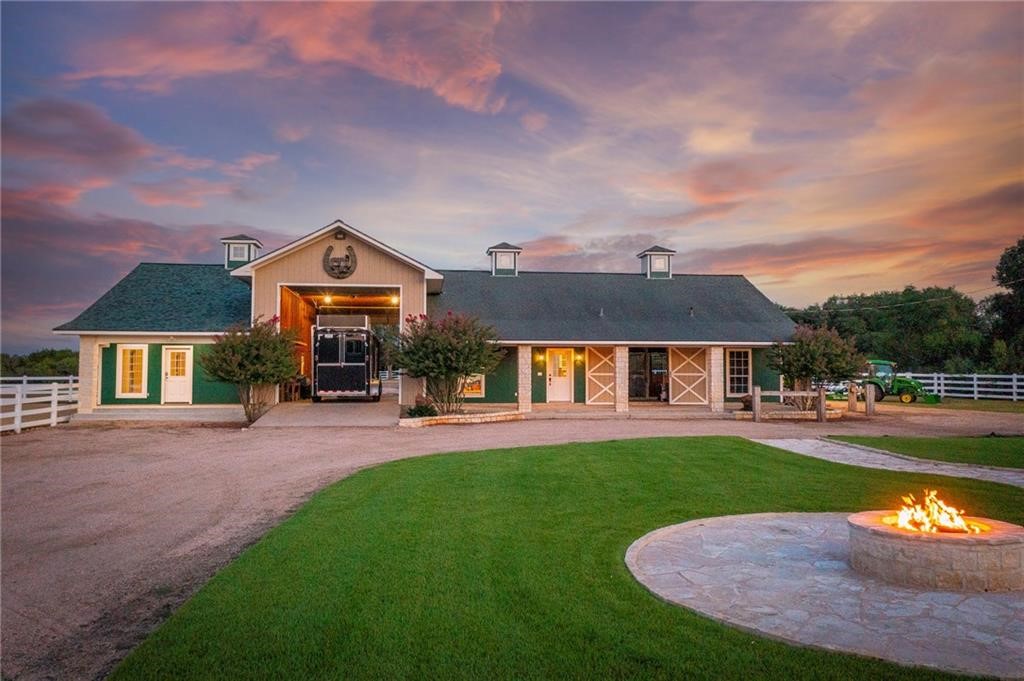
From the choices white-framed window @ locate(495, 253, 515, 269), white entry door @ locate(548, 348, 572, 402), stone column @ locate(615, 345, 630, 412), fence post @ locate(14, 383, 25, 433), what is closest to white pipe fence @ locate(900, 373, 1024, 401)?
stone column @ locate(615, 345, 630, 412)

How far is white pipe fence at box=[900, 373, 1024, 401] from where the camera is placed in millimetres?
31094

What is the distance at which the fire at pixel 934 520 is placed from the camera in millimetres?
5680

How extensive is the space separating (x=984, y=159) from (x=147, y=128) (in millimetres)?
25545

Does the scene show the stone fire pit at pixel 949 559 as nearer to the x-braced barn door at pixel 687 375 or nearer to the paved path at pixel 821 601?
the paved path at pixel 821 601

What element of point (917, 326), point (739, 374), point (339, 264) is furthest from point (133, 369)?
point (917, 326)

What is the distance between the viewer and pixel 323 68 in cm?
1777

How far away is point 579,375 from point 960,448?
49.1 feet

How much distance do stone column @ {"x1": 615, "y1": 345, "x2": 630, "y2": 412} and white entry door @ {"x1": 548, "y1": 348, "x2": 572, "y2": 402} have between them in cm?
281

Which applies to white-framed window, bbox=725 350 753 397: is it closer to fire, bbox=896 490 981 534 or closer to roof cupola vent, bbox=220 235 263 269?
fire, bbox=896 490 981 534

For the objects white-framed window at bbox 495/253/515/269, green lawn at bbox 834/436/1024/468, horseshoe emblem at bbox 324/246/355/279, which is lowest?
green lawn at bbox 834/436/1024/468

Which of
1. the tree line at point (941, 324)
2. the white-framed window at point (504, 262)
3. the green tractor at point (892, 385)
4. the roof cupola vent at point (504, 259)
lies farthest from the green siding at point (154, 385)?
the tree line at point (941, 324)

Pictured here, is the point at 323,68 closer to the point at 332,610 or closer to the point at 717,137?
the point at 717,137

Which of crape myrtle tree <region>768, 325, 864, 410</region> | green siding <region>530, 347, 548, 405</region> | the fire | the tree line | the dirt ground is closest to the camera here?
the dirt ground

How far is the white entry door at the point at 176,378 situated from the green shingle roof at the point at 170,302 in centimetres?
100
